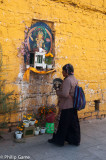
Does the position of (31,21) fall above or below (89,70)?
above

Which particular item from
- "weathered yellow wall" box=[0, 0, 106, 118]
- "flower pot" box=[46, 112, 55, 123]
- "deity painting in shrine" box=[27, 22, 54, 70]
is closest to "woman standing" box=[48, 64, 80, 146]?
"flower pot" box=[46, 112, 55, 123]

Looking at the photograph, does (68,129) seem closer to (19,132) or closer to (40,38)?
(19,132)

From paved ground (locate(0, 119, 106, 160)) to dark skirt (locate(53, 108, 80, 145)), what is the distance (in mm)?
126

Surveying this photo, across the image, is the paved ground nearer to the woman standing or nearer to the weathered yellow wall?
the woman standing

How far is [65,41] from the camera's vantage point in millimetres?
5109

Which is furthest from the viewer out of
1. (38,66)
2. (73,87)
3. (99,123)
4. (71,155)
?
(99,123)

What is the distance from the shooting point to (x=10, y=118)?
431cm

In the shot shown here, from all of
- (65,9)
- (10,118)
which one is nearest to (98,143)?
(10,118)

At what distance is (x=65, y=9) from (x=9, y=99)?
2.84 metres

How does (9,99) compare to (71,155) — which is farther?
(9,99)

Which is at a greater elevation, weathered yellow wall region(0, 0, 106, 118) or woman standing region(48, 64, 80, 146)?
weathered yellow wall region(0, 0, 106, 118)

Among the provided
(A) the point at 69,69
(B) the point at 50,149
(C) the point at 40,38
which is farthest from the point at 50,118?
(C) the point at 40,38

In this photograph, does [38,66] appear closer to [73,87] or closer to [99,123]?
[73,87]

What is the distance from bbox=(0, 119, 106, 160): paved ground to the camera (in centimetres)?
319
